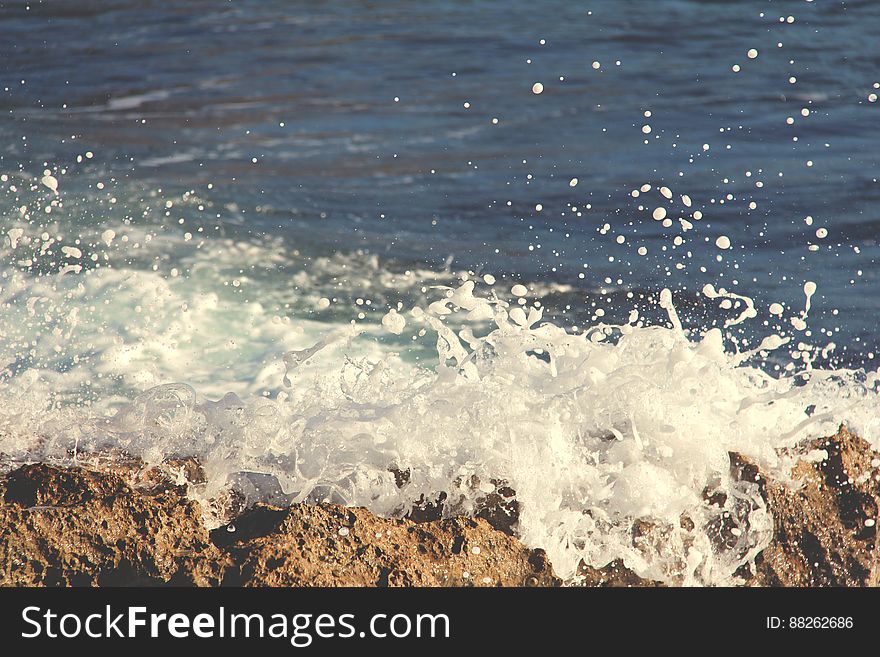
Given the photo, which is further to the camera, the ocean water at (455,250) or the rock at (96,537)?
the ocean water at (455,250)

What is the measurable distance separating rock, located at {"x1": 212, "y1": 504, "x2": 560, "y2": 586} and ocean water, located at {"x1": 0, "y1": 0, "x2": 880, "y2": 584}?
12 cm

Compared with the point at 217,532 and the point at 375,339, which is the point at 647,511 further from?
the point at 375,339

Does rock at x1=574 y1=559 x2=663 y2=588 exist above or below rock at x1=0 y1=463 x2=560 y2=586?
below

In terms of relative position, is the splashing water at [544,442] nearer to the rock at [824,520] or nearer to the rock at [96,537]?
the rock at [824,520]

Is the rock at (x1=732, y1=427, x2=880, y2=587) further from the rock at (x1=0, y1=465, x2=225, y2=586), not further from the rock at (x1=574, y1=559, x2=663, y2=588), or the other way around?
the rock at (x1=0, y1=465, x2=225, y2=586)

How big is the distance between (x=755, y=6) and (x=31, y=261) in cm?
845

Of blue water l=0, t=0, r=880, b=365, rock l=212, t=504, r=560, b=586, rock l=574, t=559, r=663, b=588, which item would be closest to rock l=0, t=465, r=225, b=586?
rock l=212, t=504, r=560, b=586

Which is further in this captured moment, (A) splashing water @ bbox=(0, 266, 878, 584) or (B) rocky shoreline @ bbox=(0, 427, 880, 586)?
(A) splashing water @ bbox=(0, 266, 878, 584)

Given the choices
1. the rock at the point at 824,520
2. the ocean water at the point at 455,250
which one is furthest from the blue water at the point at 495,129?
the rock at the point at 824,520

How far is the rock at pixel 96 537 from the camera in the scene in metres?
2.91

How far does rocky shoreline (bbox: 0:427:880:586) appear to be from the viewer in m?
2.90

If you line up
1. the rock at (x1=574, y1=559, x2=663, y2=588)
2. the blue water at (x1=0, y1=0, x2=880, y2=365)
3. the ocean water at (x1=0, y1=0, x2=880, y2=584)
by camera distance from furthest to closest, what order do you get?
the blue water at (x1=0, y1=0, x2=880, y2=365) < the ocean water at (x1=0, y1=0, x2=880, y2=584) < the rock at (x1=574, y1=559, x2=663, y2=588)

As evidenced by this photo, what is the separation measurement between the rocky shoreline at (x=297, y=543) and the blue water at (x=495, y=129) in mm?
1916

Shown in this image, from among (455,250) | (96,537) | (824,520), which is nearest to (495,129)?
(455,250)
